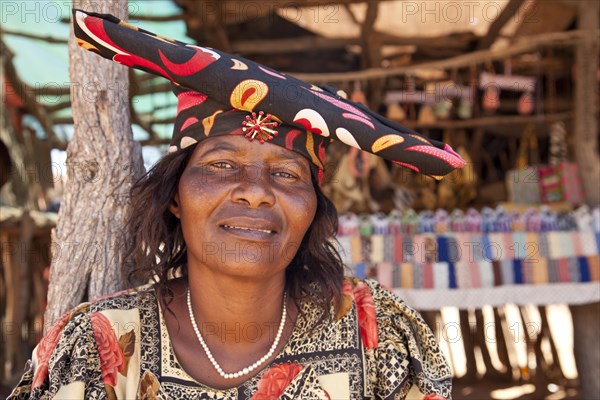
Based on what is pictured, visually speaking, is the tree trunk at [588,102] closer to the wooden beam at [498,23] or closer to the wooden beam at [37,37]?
the wooden beam at [498,23]

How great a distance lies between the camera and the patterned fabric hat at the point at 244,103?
1598 mm

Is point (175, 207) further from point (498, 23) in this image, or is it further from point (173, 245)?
point (498, 23)

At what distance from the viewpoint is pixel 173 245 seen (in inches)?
77.6

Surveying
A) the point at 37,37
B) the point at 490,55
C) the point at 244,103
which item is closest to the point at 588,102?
the point at 490,55

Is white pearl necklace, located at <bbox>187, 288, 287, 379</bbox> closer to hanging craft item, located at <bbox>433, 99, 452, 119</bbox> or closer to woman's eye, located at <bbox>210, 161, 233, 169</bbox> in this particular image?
woman's eye, located at <bbox>210, 161, 233, 169</bbox>

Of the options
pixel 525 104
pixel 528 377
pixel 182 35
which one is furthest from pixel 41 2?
pixel 528 377

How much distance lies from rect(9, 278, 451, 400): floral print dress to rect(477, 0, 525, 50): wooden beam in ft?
11.9

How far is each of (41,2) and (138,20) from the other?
0.83m

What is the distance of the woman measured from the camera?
1.63 m

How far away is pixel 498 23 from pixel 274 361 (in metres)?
4.39

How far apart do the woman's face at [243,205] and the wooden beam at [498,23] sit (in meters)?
3.73

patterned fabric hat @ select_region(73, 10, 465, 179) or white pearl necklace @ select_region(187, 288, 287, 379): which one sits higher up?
patterned fabric hat @ select_region(73, 10, 465, 179)

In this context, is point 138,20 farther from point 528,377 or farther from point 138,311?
point 528,377

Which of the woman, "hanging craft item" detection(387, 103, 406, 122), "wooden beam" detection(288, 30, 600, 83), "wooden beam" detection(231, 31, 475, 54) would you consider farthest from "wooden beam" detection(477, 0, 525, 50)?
the woman
